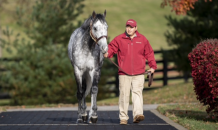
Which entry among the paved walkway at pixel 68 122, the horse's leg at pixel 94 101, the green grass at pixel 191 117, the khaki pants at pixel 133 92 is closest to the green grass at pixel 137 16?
the green grass at pixel 191 117

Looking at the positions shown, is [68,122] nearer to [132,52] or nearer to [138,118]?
[138,118]

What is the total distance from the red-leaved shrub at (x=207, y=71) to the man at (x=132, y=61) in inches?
36.3

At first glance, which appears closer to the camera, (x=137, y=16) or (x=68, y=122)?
(x=68, y=122)

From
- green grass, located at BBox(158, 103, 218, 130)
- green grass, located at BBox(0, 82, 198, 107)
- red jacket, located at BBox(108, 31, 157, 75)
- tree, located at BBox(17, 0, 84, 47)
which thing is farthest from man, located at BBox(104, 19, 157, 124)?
tree, located at BBox(17, 0, 84, 47)

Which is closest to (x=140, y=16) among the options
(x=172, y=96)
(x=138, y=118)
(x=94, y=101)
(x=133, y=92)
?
(x=172, y=96)

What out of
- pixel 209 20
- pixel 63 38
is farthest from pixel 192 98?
pixel 63 38

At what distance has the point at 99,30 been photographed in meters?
8.78

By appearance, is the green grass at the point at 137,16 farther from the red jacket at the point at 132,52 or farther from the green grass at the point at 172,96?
→ the red jacket at the point at 132,52

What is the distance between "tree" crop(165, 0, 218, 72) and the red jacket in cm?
1106

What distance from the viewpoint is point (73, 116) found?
1103cm

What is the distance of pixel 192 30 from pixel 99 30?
41.5 ft

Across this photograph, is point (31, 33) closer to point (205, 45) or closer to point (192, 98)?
point (192, 98)

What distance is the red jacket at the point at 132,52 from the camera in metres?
8.91

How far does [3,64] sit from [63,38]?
3.35 m
